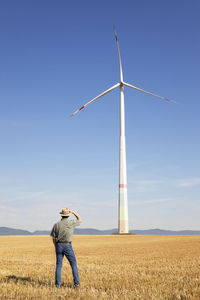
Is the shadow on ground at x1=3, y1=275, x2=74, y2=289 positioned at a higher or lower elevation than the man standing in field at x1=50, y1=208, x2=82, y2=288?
lower

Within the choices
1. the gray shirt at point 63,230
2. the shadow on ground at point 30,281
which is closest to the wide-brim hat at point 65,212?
the gray shirt at point 63,230

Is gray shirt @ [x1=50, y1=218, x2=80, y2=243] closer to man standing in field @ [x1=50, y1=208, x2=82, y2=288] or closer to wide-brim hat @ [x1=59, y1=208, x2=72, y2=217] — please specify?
man standing in field @ [x1=50, y1=208, x2=82, y2=288]

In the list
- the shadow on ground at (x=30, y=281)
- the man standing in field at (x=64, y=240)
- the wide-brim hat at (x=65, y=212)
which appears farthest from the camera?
the shadow on ground at (x=30, y=281)

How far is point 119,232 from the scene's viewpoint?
77.5 meters

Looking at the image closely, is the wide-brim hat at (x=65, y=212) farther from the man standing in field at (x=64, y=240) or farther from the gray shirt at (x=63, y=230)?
the gray shirt at (x=63, y=230)

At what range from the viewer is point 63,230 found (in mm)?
12195

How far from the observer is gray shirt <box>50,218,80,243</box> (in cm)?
1220

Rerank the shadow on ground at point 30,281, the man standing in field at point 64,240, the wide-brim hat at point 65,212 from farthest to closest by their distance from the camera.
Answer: the shadow on ground at point 30,281, the wide-brim hat at point 65,212, the man standing in field at point 64,240

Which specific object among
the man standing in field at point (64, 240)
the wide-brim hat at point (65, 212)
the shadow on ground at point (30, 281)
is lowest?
the shadow on ground at point (30, 281)

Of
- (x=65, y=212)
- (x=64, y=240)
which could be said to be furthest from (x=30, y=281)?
(x=65, y=212)

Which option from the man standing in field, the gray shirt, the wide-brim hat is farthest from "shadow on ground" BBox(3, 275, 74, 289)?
the wide-brim hat

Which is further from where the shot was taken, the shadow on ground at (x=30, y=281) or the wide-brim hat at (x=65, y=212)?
the shadow on ground at (x=30, y=281)

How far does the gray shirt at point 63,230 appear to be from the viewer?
12195 mm

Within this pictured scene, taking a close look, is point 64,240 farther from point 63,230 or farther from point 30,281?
point 30,281
